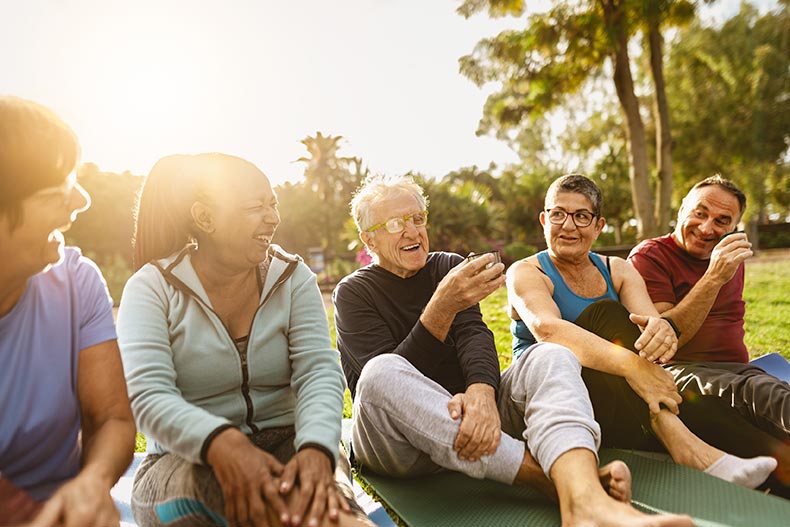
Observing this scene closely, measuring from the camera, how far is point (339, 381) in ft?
6.91

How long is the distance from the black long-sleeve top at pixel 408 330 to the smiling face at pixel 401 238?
11 cm

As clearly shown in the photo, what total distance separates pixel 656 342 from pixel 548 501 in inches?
32.0

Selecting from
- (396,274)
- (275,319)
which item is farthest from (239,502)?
(396,274)

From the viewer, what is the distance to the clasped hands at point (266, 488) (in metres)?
1.64

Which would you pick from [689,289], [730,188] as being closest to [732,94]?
[730,188]

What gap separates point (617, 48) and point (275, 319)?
13.0 meters

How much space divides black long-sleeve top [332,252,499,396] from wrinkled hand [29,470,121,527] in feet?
4.23

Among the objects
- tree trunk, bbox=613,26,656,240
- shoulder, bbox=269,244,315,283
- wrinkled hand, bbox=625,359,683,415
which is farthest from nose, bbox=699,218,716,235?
tree trunk, bbox=613,26,656,240

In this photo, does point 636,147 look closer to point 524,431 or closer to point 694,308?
point 694,308

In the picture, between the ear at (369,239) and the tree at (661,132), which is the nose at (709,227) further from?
the tree at (661,132)

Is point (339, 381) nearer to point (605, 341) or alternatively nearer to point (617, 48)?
point (605, 341)

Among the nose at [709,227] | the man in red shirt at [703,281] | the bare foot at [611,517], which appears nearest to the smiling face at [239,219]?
the bare foot at [611,517]

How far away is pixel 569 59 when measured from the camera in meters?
13.8

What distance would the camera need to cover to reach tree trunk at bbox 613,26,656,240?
43.2 feet
